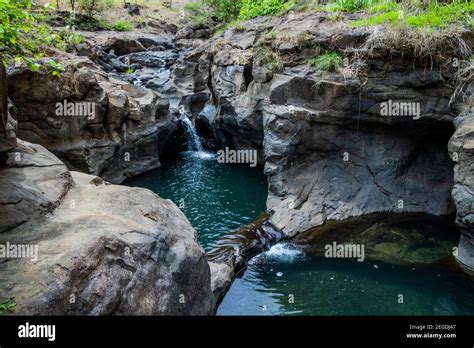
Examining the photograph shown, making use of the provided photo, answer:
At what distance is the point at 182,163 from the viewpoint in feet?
74.6

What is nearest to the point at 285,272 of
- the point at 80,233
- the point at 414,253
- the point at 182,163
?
the point at 414,253

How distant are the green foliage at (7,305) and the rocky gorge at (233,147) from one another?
0.10 metres

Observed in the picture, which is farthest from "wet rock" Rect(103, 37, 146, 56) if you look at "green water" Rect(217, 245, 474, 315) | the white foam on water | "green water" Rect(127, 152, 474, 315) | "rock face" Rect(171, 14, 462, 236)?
"green water" Rect(217, 245, 474, 315)

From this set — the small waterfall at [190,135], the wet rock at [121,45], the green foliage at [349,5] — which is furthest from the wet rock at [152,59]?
the green foliage at [349,5]

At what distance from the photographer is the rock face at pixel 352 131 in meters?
12.9

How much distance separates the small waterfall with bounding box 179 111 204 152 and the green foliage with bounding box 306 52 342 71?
12.2 m

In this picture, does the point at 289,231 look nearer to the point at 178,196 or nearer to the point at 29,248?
the point at 178,196

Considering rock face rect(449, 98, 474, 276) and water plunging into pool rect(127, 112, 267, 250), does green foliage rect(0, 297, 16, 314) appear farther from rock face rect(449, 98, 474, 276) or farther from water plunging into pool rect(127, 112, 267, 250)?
rock face rect(449, 98, 474, 276)

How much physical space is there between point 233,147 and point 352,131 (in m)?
10.2

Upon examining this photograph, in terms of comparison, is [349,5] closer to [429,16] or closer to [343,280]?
[429,16]

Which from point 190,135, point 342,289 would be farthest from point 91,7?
point 342,289

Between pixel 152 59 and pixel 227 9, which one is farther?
pixel 152 59

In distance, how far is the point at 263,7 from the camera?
2128cm

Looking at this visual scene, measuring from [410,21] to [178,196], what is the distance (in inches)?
432
